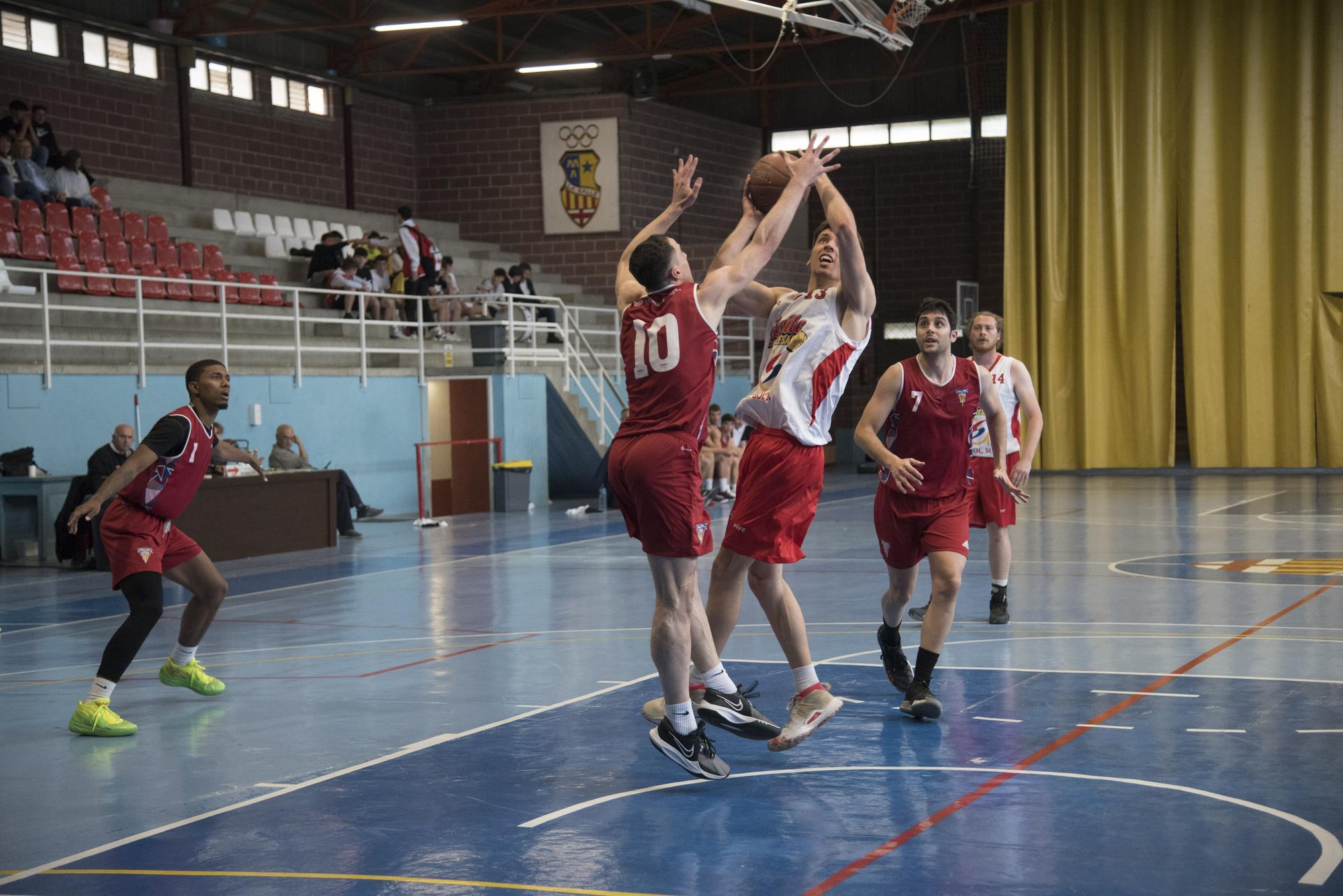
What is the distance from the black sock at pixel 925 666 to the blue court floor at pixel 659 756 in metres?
0.20

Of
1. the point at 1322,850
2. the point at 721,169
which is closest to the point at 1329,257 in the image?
the point at 721,169

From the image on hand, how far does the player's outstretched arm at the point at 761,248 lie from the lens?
533 cm

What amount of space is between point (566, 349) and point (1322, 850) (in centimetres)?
1745

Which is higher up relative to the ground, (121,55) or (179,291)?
(121,55)

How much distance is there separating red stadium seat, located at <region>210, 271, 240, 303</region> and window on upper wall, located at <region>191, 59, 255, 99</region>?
496 centimetres

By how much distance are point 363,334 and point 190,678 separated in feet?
38.6

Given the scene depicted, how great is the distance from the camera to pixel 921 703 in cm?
618

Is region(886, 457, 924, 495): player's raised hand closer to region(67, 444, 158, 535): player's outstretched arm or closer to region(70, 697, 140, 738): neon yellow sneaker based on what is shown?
region(67, 444, 158, 535): player's outstretched arm

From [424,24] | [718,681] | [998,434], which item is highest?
[424,24]

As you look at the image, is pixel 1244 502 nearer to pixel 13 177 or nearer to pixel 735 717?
pixel 735 717

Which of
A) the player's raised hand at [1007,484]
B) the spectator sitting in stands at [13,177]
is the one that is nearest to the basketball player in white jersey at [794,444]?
the player's raised hand at [1007,484]

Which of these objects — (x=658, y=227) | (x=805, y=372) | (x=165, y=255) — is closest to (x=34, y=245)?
(x=165, y=255)

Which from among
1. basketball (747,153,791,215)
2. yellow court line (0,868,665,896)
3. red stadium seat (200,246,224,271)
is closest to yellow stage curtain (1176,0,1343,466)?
red stadium seat (200,246,224,271)

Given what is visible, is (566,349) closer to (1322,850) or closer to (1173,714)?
(1173,714)
